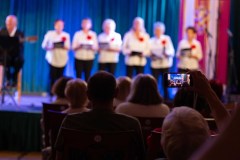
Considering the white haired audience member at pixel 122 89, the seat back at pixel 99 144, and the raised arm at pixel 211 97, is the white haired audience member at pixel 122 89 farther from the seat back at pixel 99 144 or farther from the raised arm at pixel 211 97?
the raised arm at pixel 211 97

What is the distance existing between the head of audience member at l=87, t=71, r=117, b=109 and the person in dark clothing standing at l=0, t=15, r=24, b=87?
479cm

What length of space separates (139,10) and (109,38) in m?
2.00

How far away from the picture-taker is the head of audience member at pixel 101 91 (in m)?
2.33

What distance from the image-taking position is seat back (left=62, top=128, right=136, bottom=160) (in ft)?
6.65

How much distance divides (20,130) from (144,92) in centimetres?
240

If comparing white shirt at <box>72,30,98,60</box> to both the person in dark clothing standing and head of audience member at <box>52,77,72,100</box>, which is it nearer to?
the person in dark clothing standing

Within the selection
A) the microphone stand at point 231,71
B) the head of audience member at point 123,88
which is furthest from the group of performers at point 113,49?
the head of audience member at point 123,88

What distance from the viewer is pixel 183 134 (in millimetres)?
1209

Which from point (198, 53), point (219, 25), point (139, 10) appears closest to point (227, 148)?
point (198, 53)

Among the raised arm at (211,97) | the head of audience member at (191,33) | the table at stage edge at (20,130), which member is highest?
the head of audience member at (191,33)

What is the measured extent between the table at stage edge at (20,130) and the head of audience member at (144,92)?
2.14 meters

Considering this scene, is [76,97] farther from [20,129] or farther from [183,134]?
[20,129]

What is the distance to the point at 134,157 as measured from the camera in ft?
7.09

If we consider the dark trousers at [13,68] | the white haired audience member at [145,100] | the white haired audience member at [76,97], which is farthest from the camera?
the dark trousers at [13,68]
